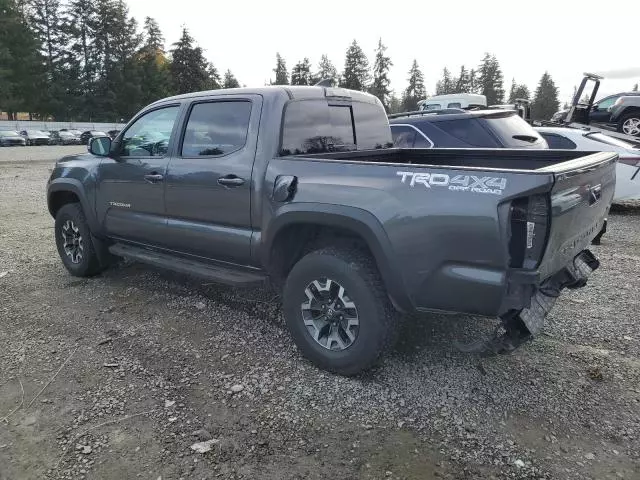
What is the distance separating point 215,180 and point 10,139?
4060cm

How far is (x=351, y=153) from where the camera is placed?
4301 millimetres

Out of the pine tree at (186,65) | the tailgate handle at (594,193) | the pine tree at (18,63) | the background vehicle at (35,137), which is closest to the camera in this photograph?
the tailgate handle at (594,193)

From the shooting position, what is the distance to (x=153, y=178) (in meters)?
4.49

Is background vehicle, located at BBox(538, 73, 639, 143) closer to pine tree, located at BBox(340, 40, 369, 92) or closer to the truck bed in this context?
the truck bed

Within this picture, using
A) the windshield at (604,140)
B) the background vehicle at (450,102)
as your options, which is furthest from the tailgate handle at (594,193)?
the background vehicle at (450,102)

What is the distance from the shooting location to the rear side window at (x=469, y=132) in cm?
655

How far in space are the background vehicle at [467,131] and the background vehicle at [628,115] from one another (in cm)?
898

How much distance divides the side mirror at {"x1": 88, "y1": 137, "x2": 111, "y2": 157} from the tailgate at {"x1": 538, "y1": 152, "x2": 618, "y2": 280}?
408 cm

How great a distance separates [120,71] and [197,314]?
75406 mm

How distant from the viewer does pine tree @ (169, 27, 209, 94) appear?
72438 millimetres

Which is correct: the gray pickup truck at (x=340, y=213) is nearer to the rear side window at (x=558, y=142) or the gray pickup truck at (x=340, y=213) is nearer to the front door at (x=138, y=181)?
the front door at (x=138, y=181)

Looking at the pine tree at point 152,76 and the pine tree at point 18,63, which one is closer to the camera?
the pine tree at point 18,63

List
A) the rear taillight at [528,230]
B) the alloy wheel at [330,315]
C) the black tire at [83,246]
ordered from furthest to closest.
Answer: the black tire at [83,246]
the alloy wheel at [330,315]
the rear taillight at [528,230]

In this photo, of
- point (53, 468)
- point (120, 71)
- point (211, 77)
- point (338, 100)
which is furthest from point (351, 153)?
point (211, 77)
